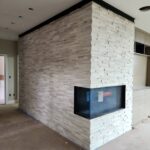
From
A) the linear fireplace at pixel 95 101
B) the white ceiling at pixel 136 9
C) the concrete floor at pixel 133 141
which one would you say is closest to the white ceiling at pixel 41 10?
the white ceiling at pixel 136 9

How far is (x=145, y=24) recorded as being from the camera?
3.60 metres

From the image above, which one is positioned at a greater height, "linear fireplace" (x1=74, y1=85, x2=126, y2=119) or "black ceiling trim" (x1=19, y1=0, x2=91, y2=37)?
"black ceiling trim" (x1=19, y1=0, x2=91, y2=37)

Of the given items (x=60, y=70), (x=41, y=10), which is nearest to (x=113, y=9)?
(x=41, y=10)

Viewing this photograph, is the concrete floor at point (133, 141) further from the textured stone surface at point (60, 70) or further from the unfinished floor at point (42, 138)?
the textured stone surface at point (60, 70)

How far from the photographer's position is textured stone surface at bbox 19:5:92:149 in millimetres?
2590

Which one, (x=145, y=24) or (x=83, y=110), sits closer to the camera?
(x=83, y=110)

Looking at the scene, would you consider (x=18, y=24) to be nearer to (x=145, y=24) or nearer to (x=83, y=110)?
(x=83, y=110)

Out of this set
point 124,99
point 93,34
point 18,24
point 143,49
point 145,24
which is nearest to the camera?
point 93,34

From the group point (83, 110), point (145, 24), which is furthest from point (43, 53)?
point (145, 24)

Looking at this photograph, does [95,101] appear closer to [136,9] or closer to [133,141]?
[133,141]

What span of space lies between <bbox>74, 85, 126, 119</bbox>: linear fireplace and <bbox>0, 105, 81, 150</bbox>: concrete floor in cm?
66

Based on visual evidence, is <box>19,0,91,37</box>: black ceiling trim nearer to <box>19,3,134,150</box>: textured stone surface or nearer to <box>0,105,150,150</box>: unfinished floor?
<box>19,3,134,150</box>: textured stone surface

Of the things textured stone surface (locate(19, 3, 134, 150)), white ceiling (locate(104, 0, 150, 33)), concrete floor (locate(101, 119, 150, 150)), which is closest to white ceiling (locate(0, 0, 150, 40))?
white ceiling (locate(104, 0, 150, 33))

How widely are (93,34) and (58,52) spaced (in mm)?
969
